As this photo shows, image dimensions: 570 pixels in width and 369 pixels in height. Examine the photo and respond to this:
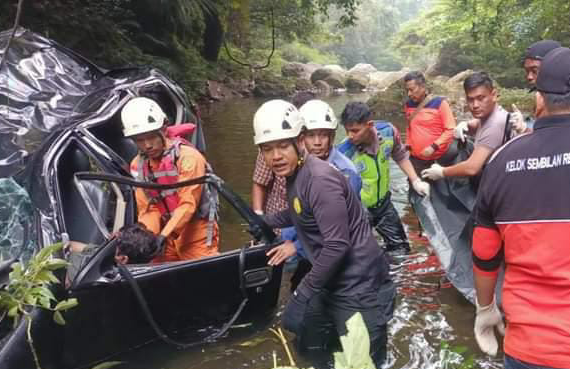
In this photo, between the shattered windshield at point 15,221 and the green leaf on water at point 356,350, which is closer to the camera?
the green leaf on water at point 356,350

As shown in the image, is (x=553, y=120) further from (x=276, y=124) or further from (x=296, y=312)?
(x=296, y=312)

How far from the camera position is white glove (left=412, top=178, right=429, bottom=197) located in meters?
5.13

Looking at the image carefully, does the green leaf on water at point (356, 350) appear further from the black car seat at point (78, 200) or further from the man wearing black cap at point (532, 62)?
the man wearing black cap at point (532, 62)

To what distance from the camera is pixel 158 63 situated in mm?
13797

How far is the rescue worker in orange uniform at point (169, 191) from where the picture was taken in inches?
162

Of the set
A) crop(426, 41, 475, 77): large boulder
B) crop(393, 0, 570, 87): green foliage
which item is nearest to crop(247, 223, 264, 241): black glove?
crop(393, 0, 570, 87): green foliage

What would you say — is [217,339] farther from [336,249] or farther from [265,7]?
[265,7]

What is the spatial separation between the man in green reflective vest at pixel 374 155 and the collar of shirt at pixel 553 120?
8.65 feet

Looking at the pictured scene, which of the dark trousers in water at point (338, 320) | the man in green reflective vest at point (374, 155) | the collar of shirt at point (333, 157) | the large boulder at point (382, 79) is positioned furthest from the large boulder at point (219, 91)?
the dark trousers in water at point (338, 320)

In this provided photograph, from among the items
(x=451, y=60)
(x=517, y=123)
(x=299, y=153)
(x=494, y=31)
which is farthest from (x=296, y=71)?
(x=299, y=153)

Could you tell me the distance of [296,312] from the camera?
3178 millimetres

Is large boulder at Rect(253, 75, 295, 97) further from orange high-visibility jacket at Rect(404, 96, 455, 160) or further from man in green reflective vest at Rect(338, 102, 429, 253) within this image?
man in green reflective vest at Rect(338, 102, 429, 253)

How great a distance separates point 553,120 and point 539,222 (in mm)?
375

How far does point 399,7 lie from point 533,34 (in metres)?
87.8
